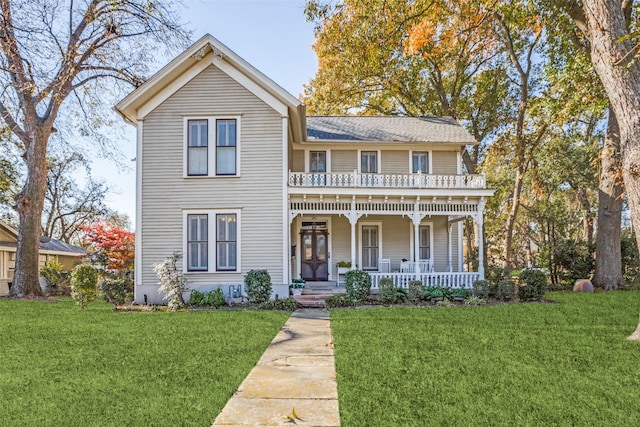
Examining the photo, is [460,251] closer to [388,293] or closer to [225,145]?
[388,293]

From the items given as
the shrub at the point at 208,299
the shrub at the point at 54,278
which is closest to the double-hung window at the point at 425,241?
the shrub at the point at 208,299

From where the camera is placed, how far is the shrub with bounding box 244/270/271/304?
40.6ft

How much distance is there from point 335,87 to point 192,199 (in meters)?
14.0

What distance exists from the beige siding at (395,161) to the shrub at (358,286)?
596 cm

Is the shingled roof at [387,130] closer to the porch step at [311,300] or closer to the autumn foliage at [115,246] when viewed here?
the porch step at [311,300]

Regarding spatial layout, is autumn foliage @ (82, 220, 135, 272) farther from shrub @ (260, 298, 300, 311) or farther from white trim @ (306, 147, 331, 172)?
shrub @ (260, 298, 300, 311)

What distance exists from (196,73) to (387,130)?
7.76 metres

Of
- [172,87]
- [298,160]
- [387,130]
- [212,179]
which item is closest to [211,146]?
[212,179]

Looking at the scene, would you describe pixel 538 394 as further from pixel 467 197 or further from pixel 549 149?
pixel 549 149

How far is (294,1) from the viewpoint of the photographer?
12570 mm

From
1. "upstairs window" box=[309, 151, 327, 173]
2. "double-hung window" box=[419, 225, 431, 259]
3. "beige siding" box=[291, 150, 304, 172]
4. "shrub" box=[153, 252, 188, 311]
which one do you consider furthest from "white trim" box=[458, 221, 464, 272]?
"shrub" box=[153, 252, 188, 311]

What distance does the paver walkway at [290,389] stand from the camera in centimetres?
416

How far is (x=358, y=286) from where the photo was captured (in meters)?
12.6

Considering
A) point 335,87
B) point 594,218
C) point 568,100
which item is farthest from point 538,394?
point 594,218
